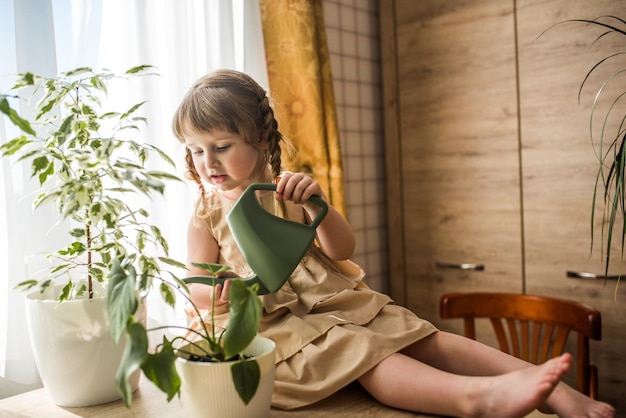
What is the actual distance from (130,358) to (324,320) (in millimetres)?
435

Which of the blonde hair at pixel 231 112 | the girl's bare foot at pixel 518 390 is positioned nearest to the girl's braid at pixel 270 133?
the blonde hair at pixel 231 112

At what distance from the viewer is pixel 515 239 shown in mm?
2023

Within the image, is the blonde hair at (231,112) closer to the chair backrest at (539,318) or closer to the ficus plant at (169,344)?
the ficus plant at (169,344)

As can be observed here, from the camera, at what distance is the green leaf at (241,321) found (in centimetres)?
81

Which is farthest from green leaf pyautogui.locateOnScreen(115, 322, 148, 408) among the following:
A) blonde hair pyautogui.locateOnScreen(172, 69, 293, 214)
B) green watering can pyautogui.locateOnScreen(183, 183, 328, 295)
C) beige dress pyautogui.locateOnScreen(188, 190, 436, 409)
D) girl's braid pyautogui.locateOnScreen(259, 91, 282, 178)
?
girl's braid pyautogui.locateOnScreen(259, 91, 282, 178)

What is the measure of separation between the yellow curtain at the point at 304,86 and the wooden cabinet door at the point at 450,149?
342mm

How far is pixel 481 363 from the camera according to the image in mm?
1069

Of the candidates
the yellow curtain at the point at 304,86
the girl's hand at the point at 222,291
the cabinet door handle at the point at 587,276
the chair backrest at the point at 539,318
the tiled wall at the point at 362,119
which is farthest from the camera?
the tiled wall at the point at 362,119

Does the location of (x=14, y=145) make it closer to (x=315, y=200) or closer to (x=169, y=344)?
(x=169, y=344)

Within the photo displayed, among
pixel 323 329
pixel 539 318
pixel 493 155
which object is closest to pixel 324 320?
pixel 323 329

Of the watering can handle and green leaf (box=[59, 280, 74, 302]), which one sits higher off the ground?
the watering can handle

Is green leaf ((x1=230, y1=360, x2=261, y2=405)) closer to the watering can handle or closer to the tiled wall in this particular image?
the watering can handle

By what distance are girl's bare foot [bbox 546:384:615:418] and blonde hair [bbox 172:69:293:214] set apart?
0.76 meters

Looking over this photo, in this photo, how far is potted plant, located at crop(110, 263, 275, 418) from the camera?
0.79 m
